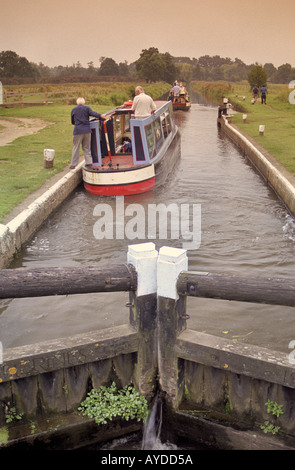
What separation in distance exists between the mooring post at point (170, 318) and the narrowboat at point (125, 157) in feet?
25.3

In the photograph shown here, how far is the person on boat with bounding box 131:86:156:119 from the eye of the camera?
12.0 meters

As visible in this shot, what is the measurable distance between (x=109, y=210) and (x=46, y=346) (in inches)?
274

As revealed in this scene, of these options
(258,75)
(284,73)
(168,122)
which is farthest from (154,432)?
(284,73)

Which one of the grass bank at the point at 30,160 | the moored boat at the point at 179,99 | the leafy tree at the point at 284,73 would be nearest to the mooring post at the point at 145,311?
the grass bank at the point at 30,160

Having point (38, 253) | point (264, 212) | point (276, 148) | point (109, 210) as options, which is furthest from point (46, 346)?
point (276, 148)

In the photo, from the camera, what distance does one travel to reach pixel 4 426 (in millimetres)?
3746

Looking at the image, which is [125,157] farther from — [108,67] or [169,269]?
[108,67]

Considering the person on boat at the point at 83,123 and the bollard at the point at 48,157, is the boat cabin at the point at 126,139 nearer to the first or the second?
the person on boat at the point at 83,123

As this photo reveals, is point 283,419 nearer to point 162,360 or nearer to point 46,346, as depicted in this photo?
point 162,360

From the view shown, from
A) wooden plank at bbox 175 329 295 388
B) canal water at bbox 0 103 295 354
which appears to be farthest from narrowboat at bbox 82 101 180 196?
wooden plank at bbox 175 329 295 388

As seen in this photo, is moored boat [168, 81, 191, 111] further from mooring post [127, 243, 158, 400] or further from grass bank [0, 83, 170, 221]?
mooring post [127, 243, 158, 400]

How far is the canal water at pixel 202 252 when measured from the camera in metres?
5.85

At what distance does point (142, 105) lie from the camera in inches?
476

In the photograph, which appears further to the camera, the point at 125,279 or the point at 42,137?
the point at 42,137
